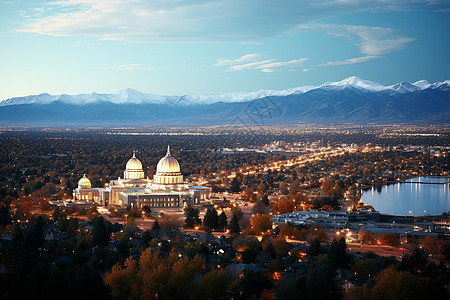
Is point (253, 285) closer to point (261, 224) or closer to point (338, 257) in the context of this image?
point (338, 257)

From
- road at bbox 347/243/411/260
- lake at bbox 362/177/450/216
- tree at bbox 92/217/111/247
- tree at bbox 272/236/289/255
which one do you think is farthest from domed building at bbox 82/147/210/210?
tree at bbox 272/236/289/255

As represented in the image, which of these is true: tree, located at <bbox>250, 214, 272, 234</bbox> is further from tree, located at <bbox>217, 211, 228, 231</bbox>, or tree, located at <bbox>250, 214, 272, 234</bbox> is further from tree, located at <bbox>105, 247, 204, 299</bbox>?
tree, located at <bbox>105, 247, 204, 299</bbox>

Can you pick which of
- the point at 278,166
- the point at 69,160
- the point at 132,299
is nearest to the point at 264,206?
the point at 132,299

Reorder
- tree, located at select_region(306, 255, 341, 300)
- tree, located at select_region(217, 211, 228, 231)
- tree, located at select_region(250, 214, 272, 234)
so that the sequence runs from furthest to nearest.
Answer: tree, located at select_region(217, 211, 228, 231) < tree, located at select_region(250, 214, 272, 234) < tree, located at select_region(306, 255, 341, 300)

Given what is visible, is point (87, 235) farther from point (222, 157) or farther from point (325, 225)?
point (222, 157)

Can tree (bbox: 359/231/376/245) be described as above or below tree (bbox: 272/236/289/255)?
below

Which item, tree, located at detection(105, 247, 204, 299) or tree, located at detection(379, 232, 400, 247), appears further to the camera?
tree, located at detection(379, 232, 400, 247)

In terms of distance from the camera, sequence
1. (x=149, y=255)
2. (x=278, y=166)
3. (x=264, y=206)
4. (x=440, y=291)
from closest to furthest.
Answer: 1. (x=440, y=291)
2. (x=149, y=255)
3. (x=264, y=206)
4. (x=278, y=166)
